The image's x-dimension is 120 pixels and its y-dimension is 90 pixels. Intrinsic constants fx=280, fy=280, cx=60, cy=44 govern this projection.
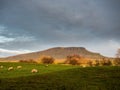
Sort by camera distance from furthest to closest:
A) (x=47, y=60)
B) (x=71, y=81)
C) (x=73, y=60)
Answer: (x=73, y=60)
(x=47, y=60)
(x=71, y=81)

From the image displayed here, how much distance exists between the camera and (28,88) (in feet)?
79.6

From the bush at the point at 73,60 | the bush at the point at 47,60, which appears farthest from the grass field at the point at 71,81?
the bush at the point at 73,60

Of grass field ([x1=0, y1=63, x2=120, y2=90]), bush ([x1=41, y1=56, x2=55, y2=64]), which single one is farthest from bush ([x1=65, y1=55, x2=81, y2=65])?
grass field ([x1=0, y1=63, x2=120, y2=90])

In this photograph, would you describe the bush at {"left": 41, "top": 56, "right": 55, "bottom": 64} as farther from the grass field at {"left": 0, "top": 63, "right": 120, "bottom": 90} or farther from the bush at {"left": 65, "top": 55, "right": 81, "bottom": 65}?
the grass field at {"left": 0, "top": 63, "right": 120, "bottom": 90}

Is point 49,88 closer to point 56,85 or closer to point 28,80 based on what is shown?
point 56,85

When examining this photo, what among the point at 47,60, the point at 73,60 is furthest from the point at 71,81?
the point at 73,60

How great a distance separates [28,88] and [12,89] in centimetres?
137

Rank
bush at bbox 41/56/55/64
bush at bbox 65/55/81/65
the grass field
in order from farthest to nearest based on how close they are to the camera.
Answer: bush at bbox 65/55/81/65 < bush at bbox 41/56/55/64 < the grass field

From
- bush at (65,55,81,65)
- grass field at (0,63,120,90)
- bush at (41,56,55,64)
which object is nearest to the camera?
grass field at (0,63,120,90)

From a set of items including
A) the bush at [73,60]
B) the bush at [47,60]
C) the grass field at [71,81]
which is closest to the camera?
the grass field at [71,81]

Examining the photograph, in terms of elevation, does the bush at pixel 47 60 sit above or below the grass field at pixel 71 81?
above

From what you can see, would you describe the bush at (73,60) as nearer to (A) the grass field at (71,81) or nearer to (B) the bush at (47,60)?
(B) the bush at (47,60)

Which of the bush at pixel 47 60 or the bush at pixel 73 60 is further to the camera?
the bush at pixel 73 60

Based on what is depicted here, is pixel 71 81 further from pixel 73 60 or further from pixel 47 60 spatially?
pixel 73 60
